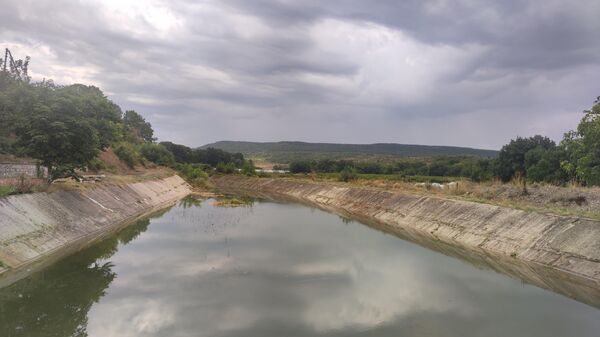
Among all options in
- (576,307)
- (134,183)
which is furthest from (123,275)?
(134,183)

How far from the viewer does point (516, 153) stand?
195 ft

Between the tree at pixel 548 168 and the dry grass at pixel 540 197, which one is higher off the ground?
the tree at pixel 548 168

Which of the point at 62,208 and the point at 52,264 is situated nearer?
the point at 52,264

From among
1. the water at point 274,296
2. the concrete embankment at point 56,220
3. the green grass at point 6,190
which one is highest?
the green grass at point 6,190

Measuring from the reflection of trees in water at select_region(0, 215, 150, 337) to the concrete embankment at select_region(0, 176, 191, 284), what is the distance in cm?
125

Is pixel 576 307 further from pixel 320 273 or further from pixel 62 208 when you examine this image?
pixel 62 208

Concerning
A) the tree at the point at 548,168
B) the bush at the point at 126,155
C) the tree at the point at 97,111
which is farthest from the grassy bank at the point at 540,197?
the bush at the point at 126,155

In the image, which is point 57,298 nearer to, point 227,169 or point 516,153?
point 516,153

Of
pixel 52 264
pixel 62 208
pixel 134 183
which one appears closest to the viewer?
pixel 52 264

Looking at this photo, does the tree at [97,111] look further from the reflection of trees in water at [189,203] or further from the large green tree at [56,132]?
the reflection of trees in water at [189,203]

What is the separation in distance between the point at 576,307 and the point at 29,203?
2398 cm

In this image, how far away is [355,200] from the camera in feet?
160

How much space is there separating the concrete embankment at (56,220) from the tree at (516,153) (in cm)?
4888

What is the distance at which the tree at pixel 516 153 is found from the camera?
5891 cm
